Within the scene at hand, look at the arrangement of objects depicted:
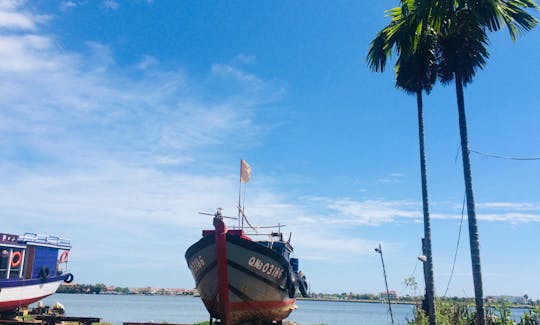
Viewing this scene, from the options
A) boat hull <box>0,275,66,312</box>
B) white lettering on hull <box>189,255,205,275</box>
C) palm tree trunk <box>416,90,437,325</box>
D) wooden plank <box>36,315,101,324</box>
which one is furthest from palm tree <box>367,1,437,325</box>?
boat hull <box>0,275,66,312</box>

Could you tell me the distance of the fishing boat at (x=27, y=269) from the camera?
29031 mm

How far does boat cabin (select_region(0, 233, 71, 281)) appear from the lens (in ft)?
96.8

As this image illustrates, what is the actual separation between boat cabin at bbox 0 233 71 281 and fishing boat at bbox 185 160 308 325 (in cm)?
1456

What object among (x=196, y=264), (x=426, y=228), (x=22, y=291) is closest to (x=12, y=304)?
(x=22, y=291)

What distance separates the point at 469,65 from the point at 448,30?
167 cm

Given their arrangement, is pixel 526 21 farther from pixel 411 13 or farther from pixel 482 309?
pixel 482 309

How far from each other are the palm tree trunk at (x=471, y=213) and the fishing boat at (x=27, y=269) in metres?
26.4

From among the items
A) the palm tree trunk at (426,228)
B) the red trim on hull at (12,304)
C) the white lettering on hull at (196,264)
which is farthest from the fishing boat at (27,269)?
the palm tree trunk at (426,228)

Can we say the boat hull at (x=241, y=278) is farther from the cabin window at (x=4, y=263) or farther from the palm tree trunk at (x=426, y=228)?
the cabin window at (x=4, y=263)

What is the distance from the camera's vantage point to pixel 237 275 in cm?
2089

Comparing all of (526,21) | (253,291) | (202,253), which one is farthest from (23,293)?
(526,21)

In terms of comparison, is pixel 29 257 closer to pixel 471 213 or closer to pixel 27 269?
pixel 27 269

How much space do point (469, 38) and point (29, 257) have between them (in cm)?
3084

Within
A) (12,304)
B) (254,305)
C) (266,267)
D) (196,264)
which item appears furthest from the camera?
(12,304)
